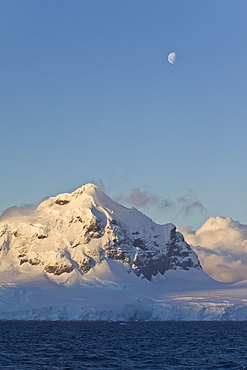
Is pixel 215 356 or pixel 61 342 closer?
pixel 215 356

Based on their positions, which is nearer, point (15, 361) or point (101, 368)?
point (101, 368)

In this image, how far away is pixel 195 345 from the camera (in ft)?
397

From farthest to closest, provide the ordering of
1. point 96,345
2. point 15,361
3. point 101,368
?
point 96,345 < point 15,361 < point 101,368

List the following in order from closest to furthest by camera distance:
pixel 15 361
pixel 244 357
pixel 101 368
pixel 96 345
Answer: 1. pixel 101 368
2. pixel 15 361
3. pixel 244 357
4. pixel 96 345

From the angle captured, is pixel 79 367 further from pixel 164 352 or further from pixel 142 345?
pixel 142 345

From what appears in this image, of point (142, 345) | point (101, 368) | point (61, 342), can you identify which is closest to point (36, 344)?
point (61, 342)

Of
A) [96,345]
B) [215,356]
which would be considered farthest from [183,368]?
[96,345]

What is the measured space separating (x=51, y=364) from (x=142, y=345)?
38090mm

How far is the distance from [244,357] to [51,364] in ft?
110

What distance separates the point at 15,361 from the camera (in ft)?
289

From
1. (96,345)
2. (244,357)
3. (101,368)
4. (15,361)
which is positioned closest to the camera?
(101,368)

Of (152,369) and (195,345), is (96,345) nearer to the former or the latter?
(195,345)

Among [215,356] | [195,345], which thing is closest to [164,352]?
[215,356]

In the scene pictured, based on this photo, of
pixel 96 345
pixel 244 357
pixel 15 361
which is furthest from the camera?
pixel 96 345
